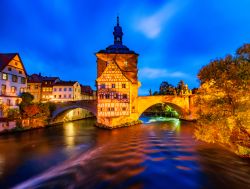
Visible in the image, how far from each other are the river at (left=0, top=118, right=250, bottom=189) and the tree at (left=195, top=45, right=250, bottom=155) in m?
2.55

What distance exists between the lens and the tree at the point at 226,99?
41.4 feet

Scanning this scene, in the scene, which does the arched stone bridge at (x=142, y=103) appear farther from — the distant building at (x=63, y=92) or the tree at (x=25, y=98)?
the distant building at (x=63, y=92)

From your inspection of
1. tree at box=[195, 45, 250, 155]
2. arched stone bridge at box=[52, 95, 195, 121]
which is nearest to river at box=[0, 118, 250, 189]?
tree at box=[195, 45, 250, 155]

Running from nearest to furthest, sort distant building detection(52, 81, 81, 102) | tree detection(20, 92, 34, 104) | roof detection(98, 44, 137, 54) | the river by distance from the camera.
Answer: the river < tree detection(20, 92, 34, 104) < roof detection(98, 44, 137, 54) < distant building detection(52, 81, 81, 102)

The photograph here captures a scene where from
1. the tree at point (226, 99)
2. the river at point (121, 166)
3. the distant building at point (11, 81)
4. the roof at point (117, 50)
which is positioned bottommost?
the river at point (121, 166)

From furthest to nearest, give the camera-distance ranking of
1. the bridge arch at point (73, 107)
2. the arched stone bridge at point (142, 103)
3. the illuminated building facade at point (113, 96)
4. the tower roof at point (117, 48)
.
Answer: the tower roof at point (117, 48) < the arched stone bridge at point (142, 103) < the bridge arch at point (73, 107) < the illuminated building facade at point (113, 96)

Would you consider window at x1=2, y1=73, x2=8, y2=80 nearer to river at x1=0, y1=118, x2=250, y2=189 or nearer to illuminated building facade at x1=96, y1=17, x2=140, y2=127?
river at x1=0, y1=118, x2=250, y2=189

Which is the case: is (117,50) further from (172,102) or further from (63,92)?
(63,92)

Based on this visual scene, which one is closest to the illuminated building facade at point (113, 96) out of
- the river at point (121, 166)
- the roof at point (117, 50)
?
the roof at point (117, 50)

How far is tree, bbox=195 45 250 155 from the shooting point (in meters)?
12.6

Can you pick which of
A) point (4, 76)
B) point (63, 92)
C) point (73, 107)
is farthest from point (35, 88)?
point (4, 76)

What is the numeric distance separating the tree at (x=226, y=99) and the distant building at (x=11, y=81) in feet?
105

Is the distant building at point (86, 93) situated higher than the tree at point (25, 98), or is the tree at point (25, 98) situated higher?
the distant building at point (86, 93)

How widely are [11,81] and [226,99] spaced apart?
120 ft
